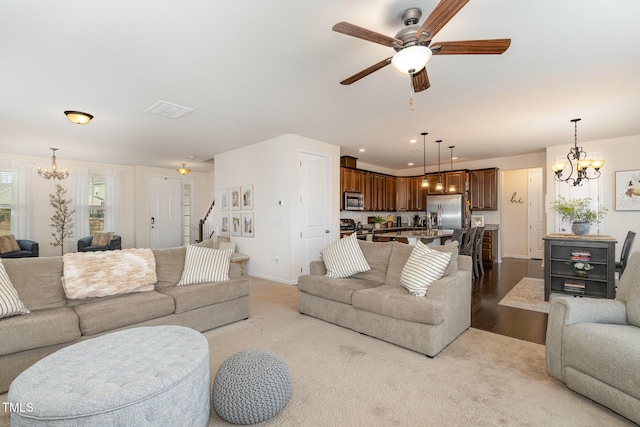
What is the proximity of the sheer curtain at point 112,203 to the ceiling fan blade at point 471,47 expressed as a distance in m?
8.55

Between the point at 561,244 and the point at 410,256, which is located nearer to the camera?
the point at 410,256

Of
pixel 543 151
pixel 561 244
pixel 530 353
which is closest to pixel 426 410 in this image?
pixel 530 353

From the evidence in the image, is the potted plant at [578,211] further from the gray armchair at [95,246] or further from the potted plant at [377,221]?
the gray armchair at [95,246]

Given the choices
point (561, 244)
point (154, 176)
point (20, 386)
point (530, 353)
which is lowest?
point (530, 353)

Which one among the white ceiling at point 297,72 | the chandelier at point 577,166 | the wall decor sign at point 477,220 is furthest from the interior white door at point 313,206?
the wall decor sign at point 477,220

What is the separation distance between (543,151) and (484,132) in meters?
2.70

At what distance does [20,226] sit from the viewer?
6.62 m

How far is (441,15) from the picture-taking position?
1680 millimetres

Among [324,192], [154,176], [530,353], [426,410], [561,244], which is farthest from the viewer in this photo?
[154,176]

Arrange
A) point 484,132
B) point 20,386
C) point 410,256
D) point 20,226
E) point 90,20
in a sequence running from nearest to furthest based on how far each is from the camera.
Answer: point 20,386
point 90,20
point 410,256
point 484,132
point 20,226

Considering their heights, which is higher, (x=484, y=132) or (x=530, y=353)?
(x=484, y=132)

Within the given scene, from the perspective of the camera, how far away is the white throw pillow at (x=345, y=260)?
364 cm

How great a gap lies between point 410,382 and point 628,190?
5.95 meters

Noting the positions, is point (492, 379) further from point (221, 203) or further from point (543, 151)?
point (543, 151)
